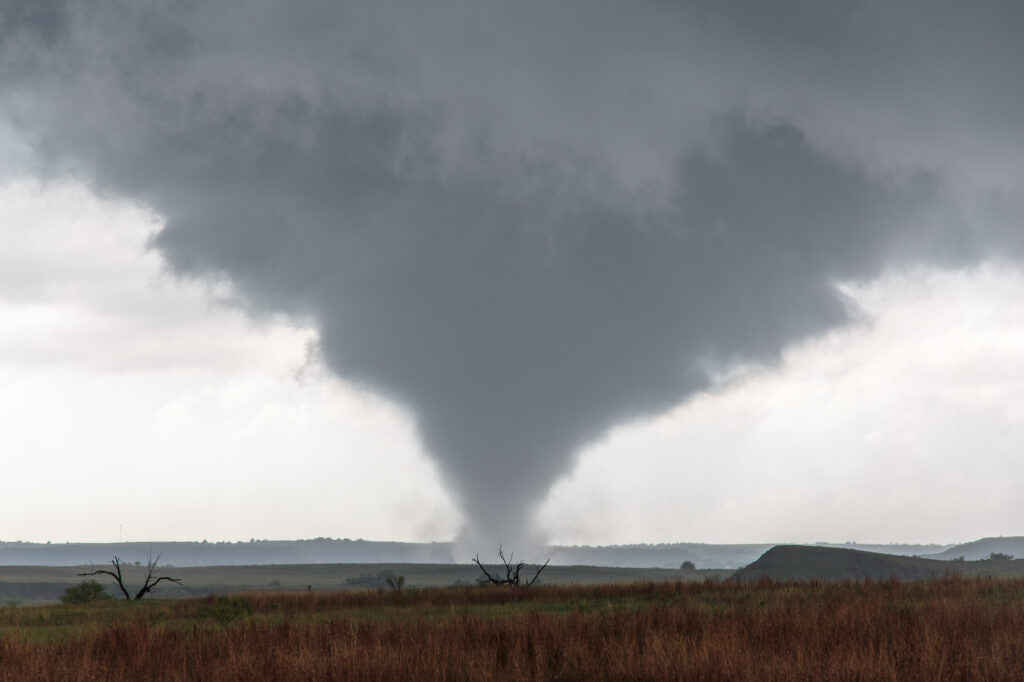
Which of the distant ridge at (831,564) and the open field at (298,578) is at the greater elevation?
the distant ridge at (831,564)

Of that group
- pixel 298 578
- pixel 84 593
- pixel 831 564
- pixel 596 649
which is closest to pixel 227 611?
pixel 596 649

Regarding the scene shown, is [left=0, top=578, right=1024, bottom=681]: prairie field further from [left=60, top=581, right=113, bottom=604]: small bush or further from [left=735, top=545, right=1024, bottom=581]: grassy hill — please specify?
[left=735, top=545, right=1024, bottom=581]: grassy hill

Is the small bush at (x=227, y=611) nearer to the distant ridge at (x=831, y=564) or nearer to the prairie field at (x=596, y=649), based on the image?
the prairie field at (x=596, y=649)

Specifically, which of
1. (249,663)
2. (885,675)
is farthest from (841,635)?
(249,663)

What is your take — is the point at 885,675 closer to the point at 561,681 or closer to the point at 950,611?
the point at 561,681

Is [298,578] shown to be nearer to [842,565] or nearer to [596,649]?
[842,565]

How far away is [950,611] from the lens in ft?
59.6

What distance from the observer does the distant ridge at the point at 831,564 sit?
70875 mm

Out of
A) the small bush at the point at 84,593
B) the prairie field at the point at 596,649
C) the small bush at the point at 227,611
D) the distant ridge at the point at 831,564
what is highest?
the prairie field at the point at 596,649

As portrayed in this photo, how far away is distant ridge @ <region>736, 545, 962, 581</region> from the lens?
70.9 meters

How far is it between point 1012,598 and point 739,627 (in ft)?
40.7

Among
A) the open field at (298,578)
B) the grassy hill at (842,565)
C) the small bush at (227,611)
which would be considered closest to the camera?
the small bush at (227,611)

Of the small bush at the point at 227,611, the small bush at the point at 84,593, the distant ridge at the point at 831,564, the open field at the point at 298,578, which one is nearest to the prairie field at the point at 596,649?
the small bush at the point at 227,611

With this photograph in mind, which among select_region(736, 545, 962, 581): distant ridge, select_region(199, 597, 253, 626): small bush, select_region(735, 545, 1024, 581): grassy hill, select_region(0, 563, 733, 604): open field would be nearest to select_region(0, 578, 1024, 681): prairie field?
select_region(199, 597, 253, 626): small bush
